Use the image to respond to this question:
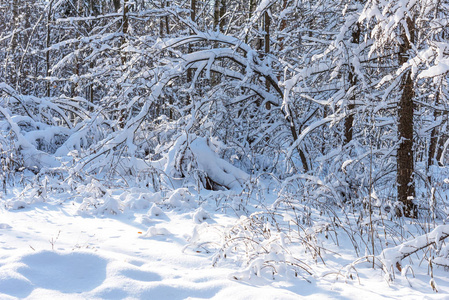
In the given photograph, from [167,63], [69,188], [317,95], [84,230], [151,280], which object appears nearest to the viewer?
[151,280]

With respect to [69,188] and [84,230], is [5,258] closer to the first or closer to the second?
[84,230]

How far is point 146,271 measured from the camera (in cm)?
290

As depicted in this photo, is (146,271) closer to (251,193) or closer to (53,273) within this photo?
(53,273)

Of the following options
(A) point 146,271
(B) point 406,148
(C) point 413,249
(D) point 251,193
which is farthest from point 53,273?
(B) point 406,148

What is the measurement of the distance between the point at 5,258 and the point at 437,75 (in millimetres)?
3670

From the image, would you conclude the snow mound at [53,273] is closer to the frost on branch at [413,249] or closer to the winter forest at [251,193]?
the winter forest at [251,193]

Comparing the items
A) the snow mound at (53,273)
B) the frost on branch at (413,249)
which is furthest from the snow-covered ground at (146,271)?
the frost on branch at (413,249)

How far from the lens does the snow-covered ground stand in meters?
2.59

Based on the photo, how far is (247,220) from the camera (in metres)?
3.78

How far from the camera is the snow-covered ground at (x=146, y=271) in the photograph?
8.48 ft

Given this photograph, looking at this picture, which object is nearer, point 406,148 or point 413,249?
point 413,249

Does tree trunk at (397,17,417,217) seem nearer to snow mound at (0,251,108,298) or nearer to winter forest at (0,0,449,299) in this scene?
winter forest at (0,0,449,299)

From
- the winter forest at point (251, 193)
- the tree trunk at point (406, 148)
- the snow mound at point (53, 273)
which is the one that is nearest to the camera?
the snow mound at point (53, 273)

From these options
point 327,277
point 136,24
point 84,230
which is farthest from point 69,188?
point 136,24
